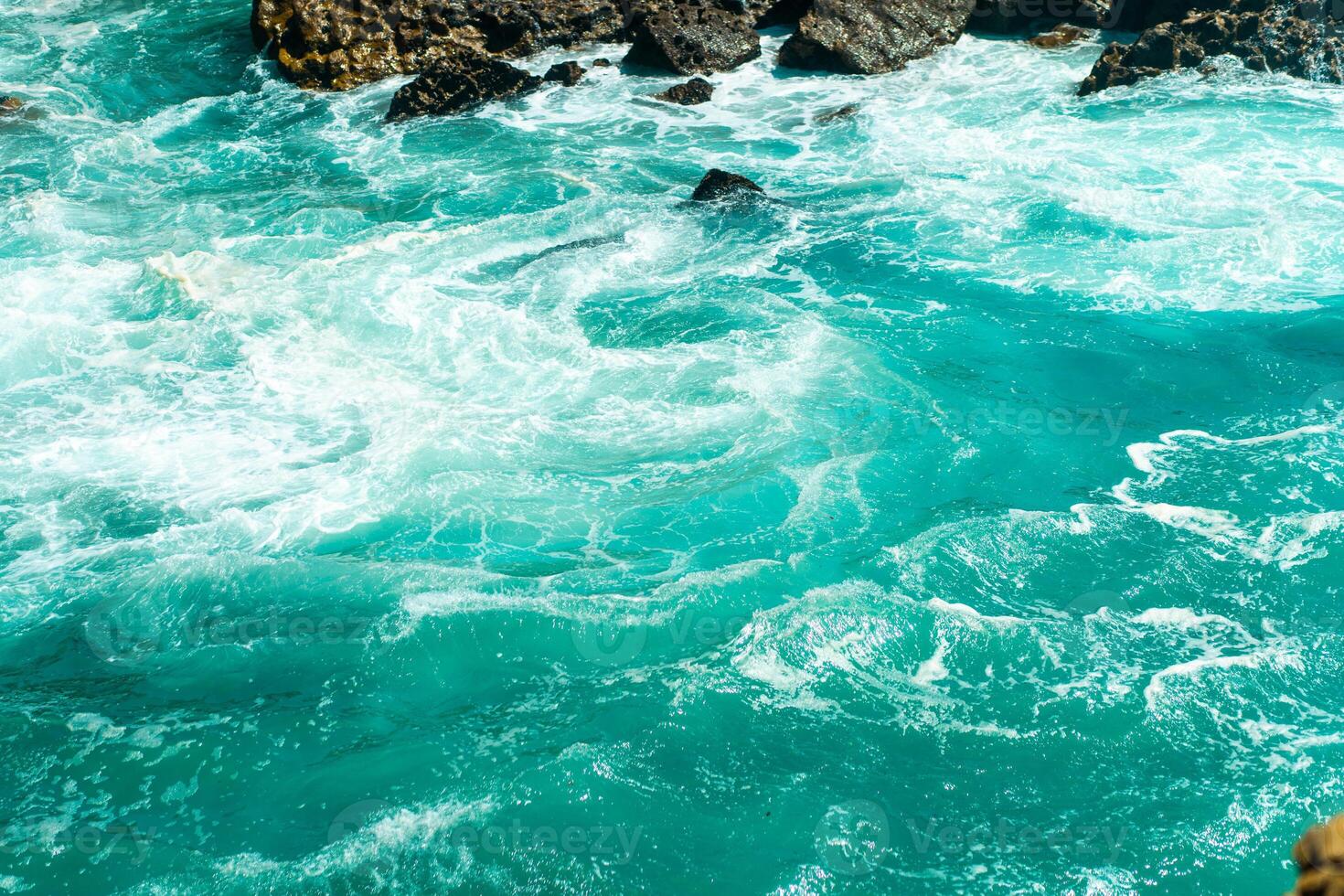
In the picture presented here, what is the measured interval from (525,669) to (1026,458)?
459 cm

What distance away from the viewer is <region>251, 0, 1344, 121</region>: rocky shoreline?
687 inches

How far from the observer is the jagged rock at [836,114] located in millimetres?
17047

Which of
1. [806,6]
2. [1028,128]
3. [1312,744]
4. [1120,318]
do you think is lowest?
[1312,744]

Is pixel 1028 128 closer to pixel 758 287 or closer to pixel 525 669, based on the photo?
pixel 758 287

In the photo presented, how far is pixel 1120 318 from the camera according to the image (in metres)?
11.0

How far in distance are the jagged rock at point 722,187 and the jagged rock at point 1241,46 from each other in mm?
6534

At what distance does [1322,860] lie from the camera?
6.07ft

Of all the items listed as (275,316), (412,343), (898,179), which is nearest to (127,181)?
(275,316)

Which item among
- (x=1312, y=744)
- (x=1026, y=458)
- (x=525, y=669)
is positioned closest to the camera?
(x=1312, y=744)
